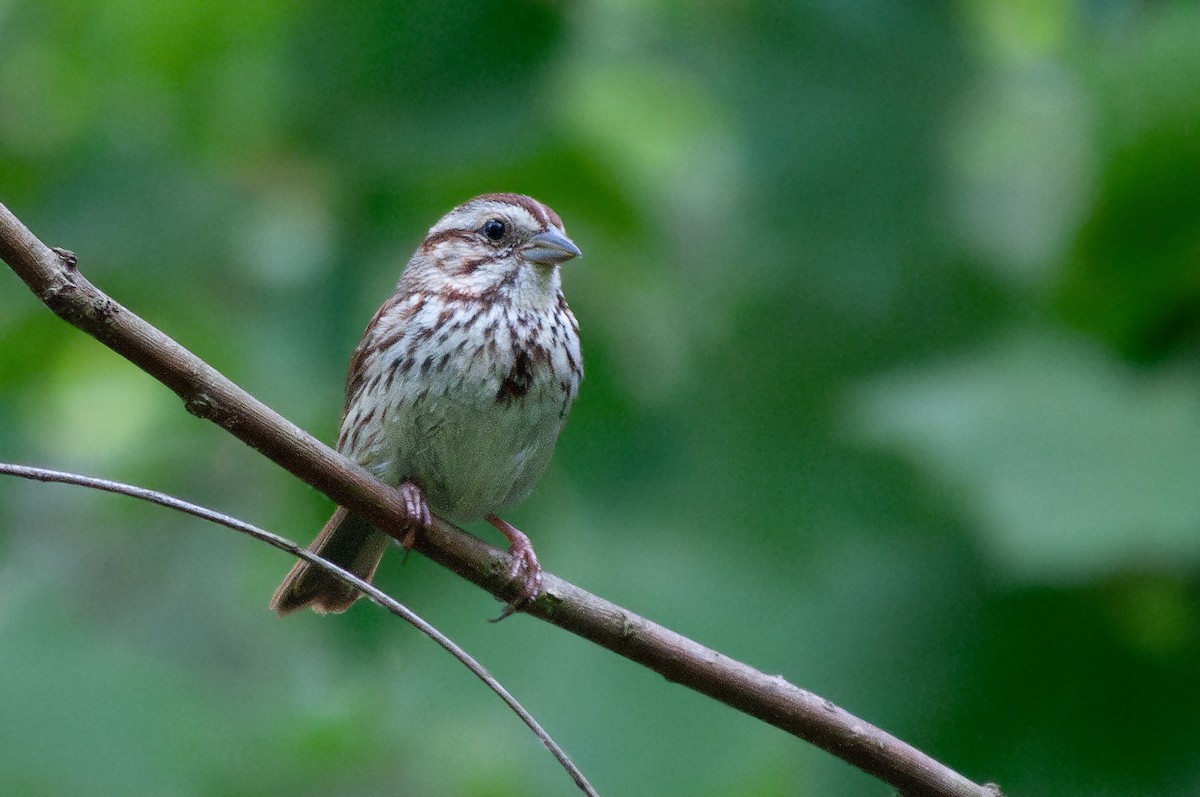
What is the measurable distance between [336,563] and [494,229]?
935 millimetres

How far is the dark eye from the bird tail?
2.54ft

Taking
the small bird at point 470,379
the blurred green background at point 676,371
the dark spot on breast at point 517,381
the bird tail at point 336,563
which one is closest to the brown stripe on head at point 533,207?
the small bird at point 470,379

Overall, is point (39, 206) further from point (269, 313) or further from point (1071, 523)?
point (1071, 523)

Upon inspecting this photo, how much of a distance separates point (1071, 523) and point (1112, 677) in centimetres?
49

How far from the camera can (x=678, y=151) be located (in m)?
5.50

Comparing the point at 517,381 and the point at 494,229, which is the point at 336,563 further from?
the point at 494,229

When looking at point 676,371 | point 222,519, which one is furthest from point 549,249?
point 222,519

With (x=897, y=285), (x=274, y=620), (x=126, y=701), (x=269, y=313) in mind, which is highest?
(x=897, y=285)

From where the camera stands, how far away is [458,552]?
3049 mm

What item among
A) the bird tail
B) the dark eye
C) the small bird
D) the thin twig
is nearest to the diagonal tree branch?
the thin twig

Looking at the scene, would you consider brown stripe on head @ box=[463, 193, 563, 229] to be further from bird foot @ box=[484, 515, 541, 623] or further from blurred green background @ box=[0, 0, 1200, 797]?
bird foot @ box=[484, 515, 541, 623]

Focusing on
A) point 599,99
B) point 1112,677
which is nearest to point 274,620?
point 599,99

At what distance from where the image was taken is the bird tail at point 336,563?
3.82m

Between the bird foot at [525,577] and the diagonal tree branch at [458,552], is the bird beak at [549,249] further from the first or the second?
the diagonal tree branch at [458,552]
